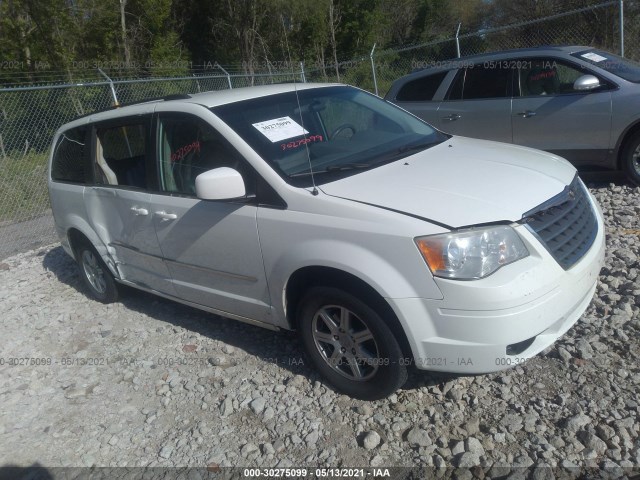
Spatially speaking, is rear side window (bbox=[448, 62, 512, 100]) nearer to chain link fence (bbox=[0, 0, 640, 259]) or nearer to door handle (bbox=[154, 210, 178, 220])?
chain link fence (bbox=[0, 0, 640, 259])

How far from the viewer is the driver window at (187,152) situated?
370 cm

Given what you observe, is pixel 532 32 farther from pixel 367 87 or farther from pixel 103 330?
pixel 103 330

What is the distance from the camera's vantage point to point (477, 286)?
2691mm

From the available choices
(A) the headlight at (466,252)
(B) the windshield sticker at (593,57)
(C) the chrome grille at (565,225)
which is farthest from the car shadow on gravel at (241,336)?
(B) the windshield sticker at (593,57)

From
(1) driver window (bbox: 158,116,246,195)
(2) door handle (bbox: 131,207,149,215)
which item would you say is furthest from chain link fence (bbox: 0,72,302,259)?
(1) driver window (bbox: 158,116,246,195)

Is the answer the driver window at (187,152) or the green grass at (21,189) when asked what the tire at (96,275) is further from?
the green grass at (21,189)

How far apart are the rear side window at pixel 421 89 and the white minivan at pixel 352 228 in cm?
322

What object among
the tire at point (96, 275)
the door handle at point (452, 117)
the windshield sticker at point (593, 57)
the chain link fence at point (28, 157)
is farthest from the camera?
the chain link fence at point (28, 157)

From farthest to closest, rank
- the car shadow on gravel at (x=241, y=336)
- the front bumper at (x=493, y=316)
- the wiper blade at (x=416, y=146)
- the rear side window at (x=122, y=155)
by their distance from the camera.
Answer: the rear side window at (x=122, y=155) → the wiper blade at (x=416, y=146) → the car shadow on gravel at (x=241, y=336) → the front bumper at (x=493, y=316)

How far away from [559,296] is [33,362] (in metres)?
3.96

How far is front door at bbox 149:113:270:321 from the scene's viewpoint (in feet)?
11.5

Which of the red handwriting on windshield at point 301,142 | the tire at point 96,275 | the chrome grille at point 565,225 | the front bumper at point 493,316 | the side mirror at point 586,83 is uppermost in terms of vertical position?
the red handwriting on windshield at point 301,142

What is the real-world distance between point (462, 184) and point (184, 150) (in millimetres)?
1941

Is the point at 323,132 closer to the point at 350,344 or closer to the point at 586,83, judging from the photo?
the point at 350,344
